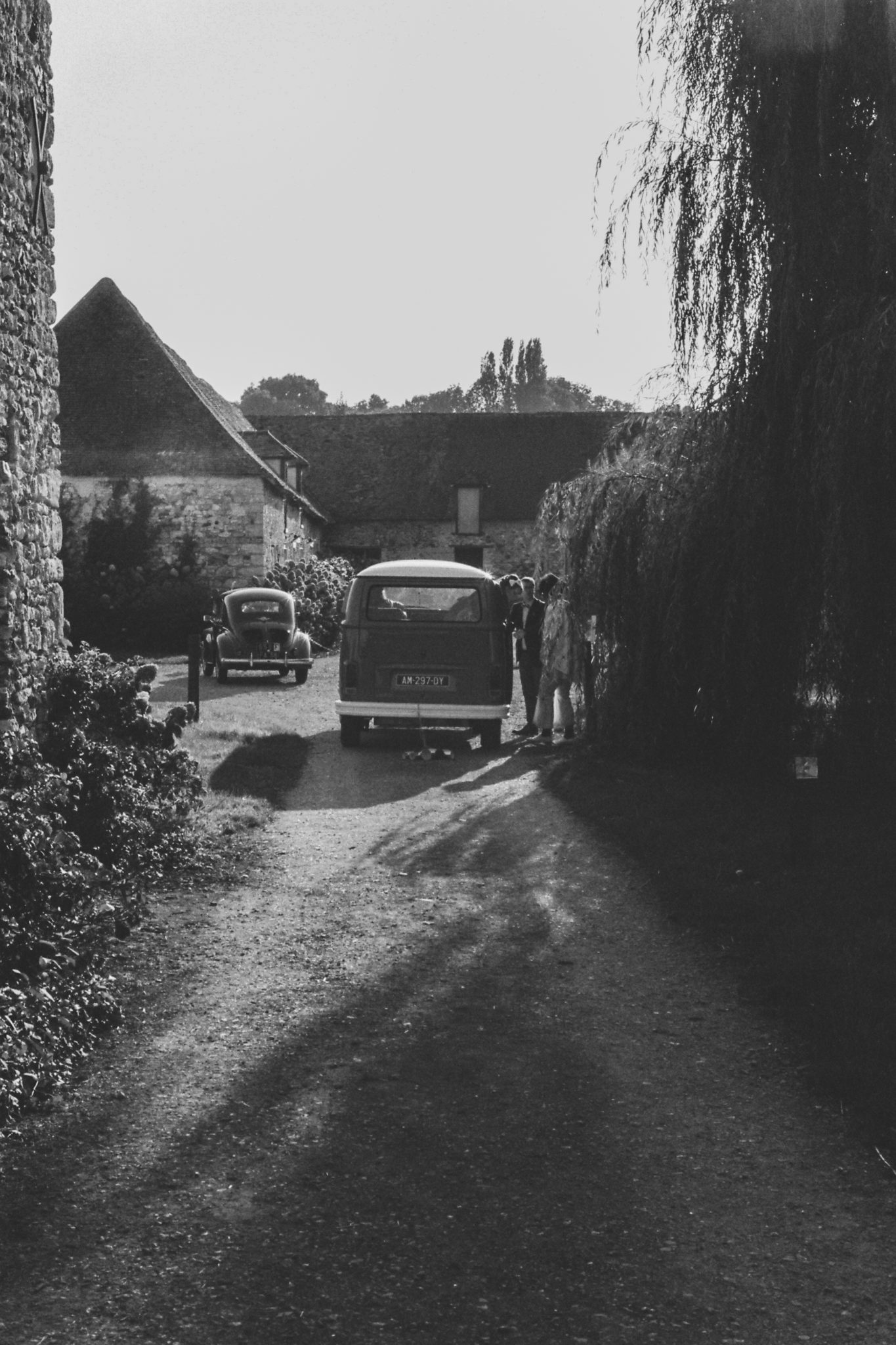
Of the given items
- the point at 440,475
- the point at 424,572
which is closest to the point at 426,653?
the point at 424,572

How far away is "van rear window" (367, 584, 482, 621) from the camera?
549 inches

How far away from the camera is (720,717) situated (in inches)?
414

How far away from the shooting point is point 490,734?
13.9 m

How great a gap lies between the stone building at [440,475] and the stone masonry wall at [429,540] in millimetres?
32

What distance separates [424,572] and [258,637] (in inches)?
355

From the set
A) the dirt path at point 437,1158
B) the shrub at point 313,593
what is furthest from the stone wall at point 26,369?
the shrub at point 313,593

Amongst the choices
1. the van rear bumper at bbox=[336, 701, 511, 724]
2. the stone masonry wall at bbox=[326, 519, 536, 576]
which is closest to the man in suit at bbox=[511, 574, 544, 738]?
the van rear bumper at bbox=[336, 701, 511, 724]

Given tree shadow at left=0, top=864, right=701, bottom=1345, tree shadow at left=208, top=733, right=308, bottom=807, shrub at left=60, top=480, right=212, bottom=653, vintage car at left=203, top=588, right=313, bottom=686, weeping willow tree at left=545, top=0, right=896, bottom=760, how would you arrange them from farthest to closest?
shrub at left=60, top=480, right=212, bottom=653 < vintage car at left=203, top=588, right=313, bottom=686 < tree shadow at left=208, top=733, right=308, bottom=807 < weeping willow tree at left=545, top=0, right=896, bottom=760 < tree shadow at left=0, top=864, right=701, bottom=1345

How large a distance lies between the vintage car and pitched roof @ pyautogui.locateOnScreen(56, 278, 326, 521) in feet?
29.6

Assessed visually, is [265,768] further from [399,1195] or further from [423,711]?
[399,1195]

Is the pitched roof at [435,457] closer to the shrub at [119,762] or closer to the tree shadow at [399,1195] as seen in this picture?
the shrub at [119,762]

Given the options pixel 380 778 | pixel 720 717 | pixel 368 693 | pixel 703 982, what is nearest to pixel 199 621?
pixel 368 693

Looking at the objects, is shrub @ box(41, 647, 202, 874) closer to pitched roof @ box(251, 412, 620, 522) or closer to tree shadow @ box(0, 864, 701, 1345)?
tree shadow @ box(0, 864, 701, 1345)

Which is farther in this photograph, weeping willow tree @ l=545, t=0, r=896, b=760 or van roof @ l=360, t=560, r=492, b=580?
van roof @ l=360, t=560, r=492, b=580
